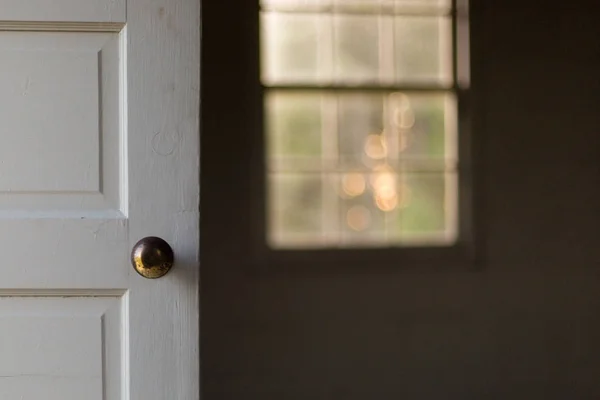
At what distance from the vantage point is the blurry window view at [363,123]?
3.27 meters

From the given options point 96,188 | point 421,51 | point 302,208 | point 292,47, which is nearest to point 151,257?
point 96,188

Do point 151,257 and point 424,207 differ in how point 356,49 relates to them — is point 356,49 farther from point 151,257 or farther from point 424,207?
point 151,257

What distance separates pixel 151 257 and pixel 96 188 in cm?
18

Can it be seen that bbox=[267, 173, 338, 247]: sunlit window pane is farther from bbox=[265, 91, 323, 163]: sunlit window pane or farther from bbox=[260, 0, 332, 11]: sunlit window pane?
bbox=[260, 0, 332, 11]: sunlit window pane

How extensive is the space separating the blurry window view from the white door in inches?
73.6

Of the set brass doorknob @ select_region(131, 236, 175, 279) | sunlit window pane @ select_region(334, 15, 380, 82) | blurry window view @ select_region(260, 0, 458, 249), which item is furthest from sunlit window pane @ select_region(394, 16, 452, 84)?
brass doorknob @ select_region(131, 236, 175, 279)

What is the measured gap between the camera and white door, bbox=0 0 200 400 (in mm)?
1348

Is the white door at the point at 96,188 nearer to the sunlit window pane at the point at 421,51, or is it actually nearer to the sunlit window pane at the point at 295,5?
the sunlit window pane at the point at 295,5

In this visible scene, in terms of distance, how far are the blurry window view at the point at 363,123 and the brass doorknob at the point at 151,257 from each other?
1.89 m

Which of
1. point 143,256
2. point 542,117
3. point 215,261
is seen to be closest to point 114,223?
point 143,256

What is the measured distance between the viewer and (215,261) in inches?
120

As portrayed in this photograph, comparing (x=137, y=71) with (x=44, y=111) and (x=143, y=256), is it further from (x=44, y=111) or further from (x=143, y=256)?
(x=143, y=256)

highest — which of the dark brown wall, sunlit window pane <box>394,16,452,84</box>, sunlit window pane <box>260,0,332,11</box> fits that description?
sunlit window pane <box>260,0,332,11</box>

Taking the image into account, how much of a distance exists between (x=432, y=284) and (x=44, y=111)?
2.20 metres
